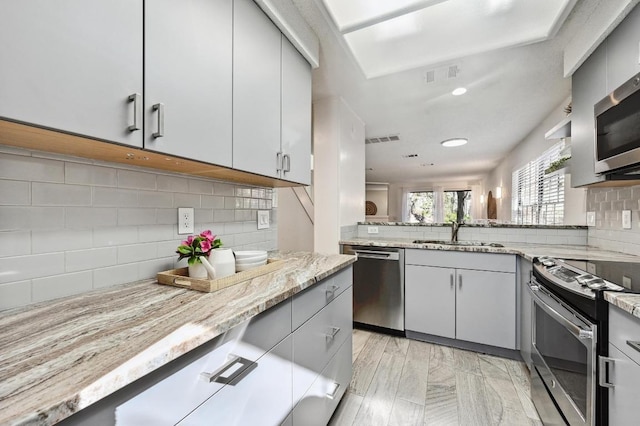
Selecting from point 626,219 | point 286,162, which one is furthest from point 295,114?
point 626,219

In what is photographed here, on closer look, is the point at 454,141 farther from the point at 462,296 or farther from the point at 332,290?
the point at 332,290

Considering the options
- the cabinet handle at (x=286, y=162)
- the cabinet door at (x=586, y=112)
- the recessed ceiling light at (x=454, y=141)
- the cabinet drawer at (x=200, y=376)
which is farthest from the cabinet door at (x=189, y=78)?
the recessed ceiling light at (x=454, y=141)

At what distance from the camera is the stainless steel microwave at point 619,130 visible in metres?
1.30

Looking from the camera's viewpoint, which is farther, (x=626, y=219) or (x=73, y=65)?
(x=626, y=219)

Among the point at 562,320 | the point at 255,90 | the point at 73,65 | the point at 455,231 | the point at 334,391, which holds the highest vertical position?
the point at 255,90

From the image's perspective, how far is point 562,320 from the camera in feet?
4.06

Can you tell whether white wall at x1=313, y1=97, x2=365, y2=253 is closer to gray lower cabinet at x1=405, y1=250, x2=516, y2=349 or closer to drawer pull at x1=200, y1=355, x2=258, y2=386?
gray lower cabinet at x1=405, y1=250, x2=516, y2=349

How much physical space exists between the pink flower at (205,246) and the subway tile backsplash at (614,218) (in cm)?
248

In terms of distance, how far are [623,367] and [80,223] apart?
Answer: 75.3 inches

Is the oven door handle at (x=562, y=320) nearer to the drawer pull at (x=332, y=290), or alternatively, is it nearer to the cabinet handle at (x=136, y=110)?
the drawer pull at (x=332, y=290)

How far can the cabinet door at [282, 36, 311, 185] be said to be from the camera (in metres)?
1.58

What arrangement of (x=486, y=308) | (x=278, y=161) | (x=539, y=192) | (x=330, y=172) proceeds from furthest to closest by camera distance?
1. (x=539, y=192)
2. (x=330, y=172)
3. (x=486, y=308)
4. (x=278, y=161)

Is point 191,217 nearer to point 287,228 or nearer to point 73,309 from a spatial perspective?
point 73,309

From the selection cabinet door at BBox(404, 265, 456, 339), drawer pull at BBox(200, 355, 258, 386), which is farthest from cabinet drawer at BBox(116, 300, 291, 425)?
cabinet door at BBox(404, 265, 456, 339)
